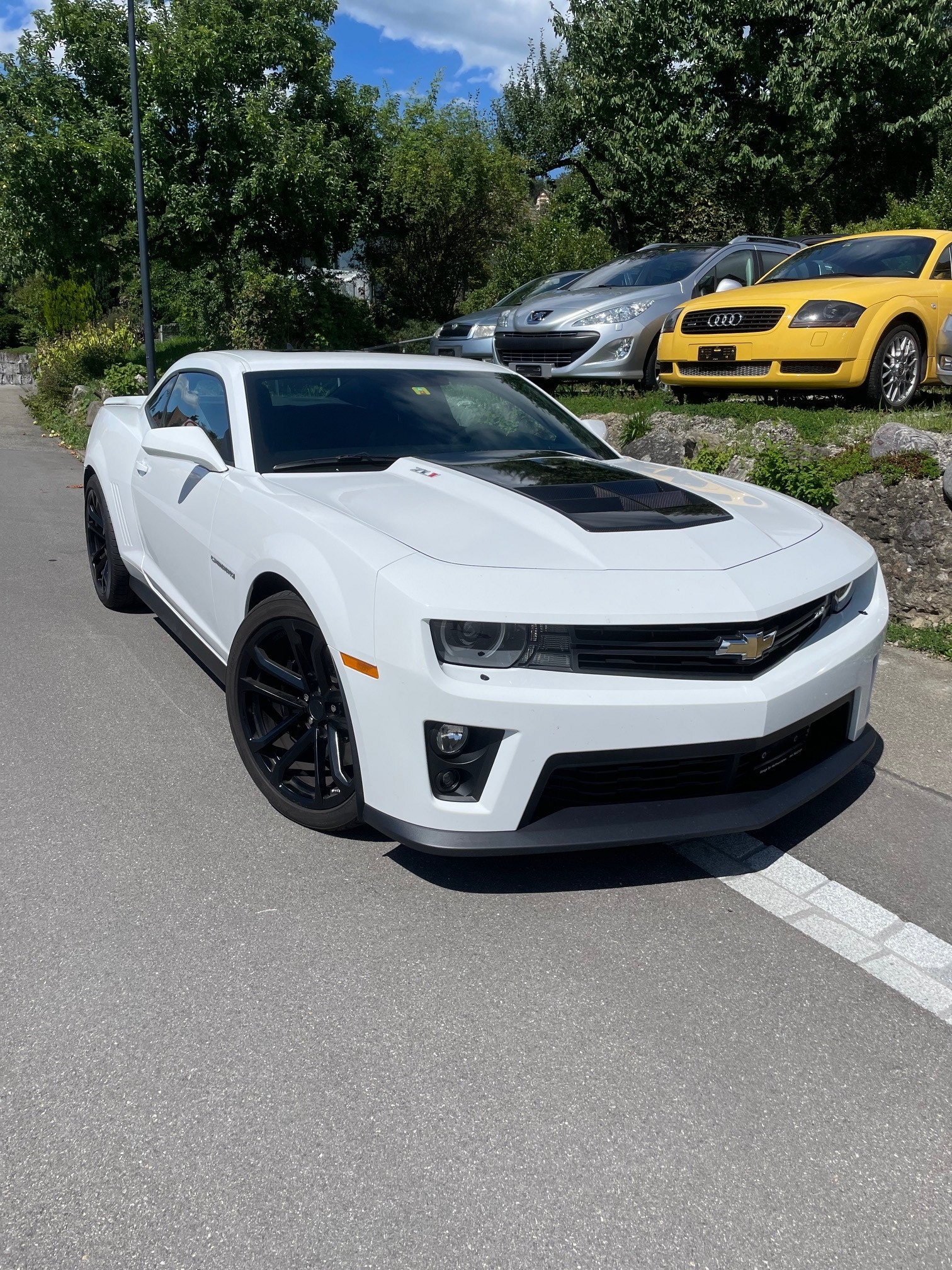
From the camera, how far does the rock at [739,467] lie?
6996 mm

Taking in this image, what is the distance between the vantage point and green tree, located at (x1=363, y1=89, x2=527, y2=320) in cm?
2627

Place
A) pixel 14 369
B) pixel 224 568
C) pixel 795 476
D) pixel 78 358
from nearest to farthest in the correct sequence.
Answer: pixel 224 568
pixel 795 476
pixel 78 358
pixel 14 369

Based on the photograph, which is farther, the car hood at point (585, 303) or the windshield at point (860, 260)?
the car hood at point (585, 303)

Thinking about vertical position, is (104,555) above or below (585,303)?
below

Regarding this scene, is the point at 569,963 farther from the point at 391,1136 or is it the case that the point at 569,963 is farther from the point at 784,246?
the point at 784,246

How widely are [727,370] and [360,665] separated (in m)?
6.16

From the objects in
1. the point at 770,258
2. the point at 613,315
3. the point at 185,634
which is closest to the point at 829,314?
the point at 613,315

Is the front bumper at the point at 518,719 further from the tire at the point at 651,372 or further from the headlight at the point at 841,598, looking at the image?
the tire at the point at 651,372

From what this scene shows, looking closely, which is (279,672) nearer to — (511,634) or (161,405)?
(511,634)

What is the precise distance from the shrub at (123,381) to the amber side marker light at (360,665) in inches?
583

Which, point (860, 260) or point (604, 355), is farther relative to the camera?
point (604, 355)

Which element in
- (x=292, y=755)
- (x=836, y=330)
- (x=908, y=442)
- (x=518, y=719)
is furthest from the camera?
(x=836, y=330)

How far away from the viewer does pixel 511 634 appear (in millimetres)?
2752

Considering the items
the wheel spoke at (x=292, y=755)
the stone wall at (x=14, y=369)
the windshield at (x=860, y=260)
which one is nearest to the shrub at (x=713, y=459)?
the windshield at (x=860, y=260)
